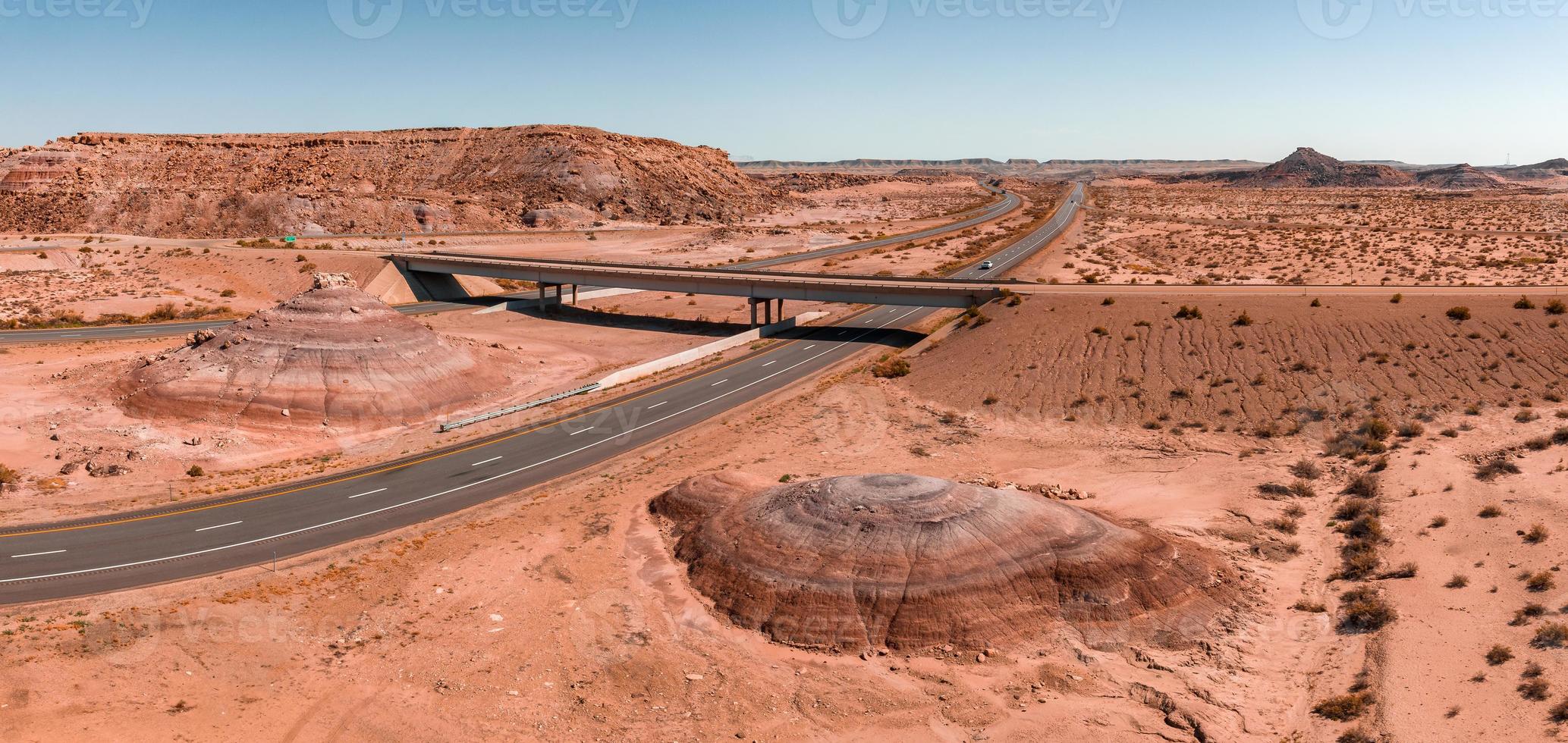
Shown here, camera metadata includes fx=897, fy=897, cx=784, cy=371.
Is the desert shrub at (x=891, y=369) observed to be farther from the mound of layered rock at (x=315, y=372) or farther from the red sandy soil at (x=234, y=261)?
the red sandy soil at (x=234, y=261)

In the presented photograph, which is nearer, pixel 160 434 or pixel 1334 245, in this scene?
pixel 160 434

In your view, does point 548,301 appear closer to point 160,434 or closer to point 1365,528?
point 160,434

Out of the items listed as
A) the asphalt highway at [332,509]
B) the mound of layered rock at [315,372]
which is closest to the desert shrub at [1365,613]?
the asphalt highway at [332,509]

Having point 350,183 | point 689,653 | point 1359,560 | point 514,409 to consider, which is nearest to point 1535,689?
point 1359,560

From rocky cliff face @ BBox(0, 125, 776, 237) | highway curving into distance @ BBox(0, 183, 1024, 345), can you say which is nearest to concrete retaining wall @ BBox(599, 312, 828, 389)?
highway curving into distance @ BBox(0, 183, 1024, 345)

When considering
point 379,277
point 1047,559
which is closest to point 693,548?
point 1047,559

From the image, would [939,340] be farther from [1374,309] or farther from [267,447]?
[267,447]
